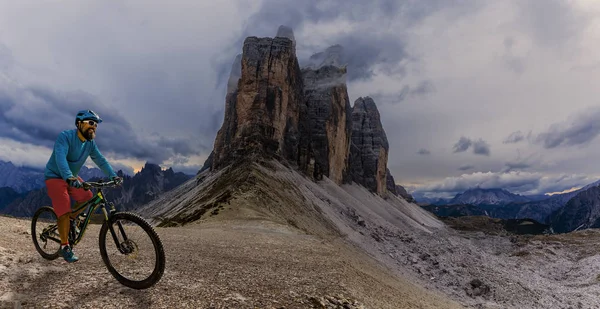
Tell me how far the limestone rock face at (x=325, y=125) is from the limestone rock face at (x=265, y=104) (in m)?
8.41

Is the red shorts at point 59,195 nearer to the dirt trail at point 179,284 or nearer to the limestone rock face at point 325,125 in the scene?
the dirt trail at point 179,284

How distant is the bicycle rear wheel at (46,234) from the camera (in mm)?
7971

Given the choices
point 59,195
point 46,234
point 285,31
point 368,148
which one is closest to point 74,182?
point 59,195

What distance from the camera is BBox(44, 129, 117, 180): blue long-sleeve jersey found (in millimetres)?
6775

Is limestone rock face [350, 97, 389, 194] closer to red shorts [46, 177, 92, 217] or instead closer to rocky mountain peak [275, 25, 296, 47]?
rocky mountain peak [275, 25, 296, 47]

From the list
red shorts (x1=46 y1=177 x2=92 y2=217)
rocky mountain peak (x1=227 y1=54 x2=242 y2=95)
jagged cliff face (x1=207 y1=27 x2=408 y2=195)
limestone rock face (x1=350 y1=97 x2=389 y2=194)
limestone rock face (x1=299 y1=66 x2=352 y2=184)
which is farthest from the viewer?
limestone rock face (x1=350 y1=97 x2=389 y2=194)

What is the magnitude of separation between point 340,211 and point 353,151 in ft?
335

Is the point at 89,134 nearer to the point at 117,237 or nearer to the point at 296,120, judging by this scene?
the point at 117,237

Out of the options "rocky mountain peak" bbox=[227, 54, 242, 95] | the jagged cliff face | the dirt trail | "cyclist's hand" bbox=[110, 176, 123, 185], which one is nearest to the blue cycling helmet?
"cyclist's hand" bbox=[110, 176, 123, 185]

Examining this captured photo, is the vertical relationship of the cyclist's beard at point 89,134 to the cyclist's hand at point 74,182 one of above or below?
above

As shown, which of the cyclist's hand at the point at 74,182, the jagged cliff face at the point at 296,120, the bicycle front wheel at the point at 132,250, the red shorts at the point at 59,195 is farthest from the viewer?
the jagged cliff face at the point at 296,120

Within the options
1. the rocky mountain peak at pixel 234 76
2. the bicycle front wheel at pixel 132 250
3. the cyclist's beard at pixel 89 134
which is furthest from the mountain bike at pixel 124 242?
the rocky mountain peak at pixel 234 76

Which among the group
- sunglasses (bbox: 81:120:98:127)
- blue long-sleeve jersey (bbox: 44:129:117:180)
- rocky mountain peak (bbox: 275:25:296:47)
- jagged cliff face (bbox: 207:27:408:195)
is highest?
rocky mountain peak (bbox: 275:25:296:47)

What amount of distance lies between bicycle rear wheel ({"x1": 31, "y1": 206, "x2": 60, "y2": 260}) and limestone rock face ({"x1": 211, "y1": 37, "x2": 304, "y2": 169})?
7670cm
